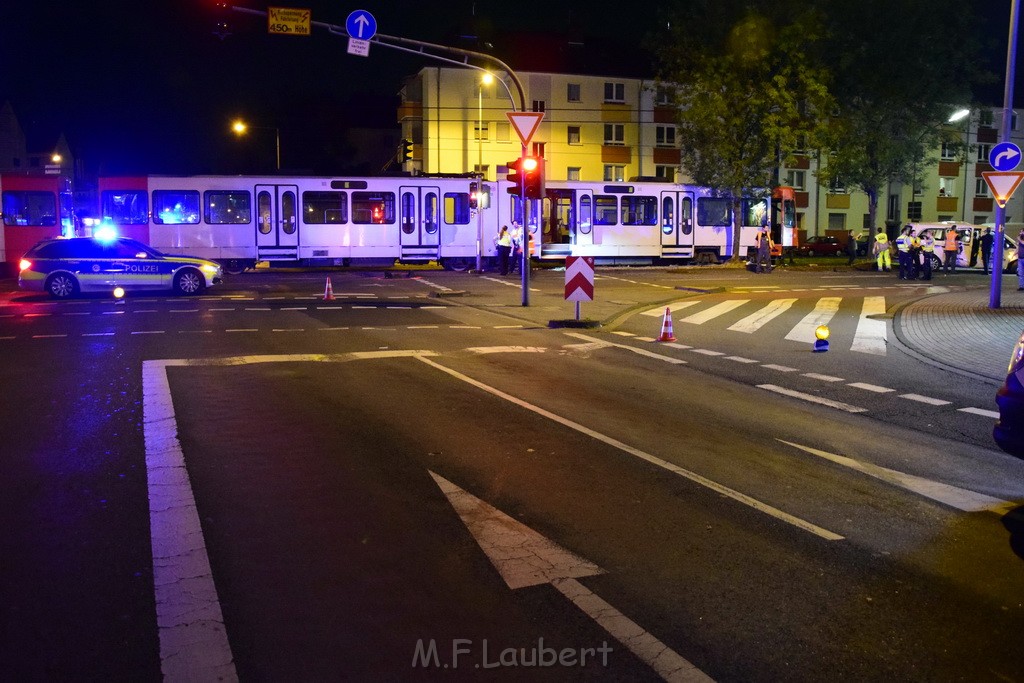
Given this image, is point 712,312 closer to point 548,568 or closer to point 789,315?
point 789,315

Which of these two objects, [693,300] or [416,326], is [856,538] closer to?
[416,326]

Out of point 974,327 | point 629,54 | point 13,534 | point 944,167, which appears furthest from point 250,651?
point 944,167

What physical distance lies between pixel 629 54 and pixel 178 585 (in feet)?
229

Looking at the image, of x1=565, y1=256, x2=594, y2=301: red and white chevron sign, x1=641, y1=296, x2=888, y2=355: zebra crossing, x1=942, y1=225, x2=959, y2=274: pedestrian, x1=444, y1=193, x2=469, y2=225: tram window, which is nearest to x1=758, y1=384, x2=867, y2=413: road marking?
x1=641, y1=296, x2=888, y2=355: zebra crossing

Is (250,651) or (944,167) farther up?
(944,167)

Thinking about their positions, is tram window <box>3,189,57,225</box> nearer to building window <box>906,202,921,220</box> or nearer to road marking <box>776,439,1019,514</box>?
road marking <box>776,439,1019,514</box>

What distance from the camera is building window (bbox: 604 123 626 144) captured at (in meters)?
66.6

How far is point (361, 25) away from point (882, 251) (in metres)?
25.5

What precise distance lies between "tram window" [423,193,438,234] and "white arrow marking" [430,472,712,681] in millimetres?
29592

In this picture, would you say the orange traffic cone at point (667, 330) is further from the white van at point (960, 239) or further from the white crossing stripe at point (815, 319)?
the white van at point (960, 239)

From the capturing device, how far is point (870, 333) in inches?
699

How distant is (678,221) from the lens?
40156mm

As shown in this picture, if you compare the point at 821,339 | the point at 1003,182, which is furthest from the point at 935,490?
the point at 1003,182

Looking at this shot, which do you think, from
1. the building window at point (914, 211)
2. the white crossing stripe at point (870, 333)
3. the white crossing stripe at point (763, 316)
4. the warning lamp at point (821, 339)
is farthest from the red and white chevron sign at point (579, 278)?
the building window at point (914, 211)
